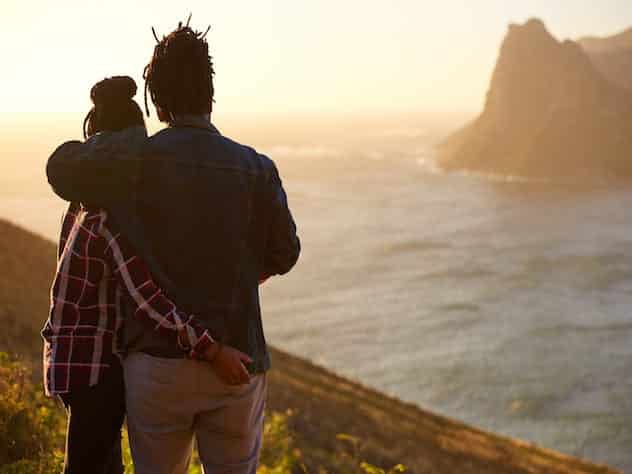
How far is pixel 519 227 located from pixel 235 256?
4705 inches

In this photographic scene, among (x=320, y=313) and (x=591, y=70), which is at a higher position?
(x=591, y=70)

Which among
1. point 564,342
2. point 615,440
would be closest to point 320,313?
point 564,342

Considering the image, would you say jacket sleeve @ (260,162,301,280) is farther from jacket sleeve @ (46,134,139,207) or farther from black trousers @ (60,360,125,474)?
black trousers @ (60,360,125,474)

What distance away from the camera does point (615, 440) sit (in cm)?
3566

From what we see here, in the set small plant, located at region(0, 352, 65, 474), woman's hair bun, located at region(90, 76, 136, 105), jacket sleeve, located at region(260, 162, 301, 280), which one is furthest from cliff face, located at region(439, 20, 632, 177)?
woman's hair bun, located at region(90, 76, 136, 105)

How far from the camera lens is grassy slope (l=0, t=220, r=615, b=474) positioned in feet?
52.2

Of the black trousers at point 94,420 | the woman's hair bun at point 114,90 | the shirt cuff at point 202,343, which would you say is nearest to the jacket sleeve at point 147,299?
the shirt cuff at point 202,343

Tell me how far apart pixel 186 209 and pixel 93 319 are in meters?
0.62

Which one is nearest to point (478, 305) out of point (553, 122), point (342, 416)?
point (342, 416)

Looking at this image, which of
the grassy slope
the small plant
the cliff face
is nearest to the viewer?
the small plant

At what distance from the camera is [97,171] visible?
287cm

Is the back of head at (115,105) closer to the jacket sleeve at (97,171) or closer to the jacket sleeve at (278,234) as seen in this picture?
the jacket sleeve at (97,171)

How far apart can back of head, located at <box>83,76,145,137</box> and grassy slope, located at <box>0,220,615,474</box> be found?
371 inches

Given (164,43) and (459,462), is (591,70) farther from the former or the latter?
(164,43)
